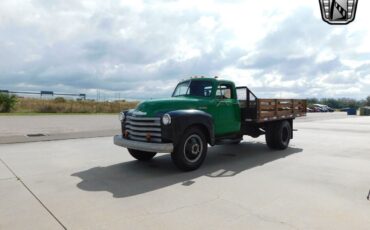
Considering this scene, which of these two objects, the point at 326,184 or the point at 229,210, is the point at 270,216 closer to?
the point at 229,210

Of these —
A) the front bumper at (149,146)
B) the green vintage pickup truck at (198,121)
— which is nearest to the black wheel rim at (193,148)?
the green vintage pickup truck at (198,121)

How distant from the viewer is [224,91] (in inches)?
346

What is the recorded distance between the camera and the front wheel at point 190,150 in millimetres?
6957

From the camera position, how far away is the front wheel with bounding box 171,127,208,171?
6957 millimetres

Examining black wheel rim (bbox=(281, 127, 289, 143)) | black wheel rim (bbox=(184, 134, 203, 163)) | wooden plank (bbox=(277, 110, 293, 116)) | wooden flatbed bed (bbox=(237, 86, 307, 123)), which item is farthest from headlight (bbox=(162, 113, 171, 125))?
black wheel rim (bbox=(281, 127, 289, 143))

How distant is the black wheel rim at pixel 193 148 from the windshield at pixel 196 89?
57.8 inches

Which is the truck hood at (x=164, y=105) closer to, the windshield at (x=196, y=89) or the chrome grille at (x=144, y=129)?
the chrome grille at (x=144, y=129)

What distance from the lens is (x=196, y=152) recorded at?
734cm

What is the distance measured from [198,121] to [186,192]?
206 centimetres

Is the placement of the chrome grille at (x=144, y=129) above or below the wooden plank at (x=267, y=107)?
below

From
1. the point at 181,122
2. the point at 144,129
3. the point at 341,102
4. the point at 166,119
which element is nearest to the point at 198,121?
the point at 181,122

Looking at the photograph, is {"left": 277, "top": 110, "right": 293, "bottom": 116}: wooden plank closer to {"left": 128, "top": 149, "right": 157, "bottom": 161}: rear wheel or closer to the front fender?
the front fender

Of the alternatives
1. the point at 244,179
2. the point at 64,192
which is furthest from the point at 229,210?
the point at 64,192

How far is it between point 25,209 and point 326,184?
502 cm
